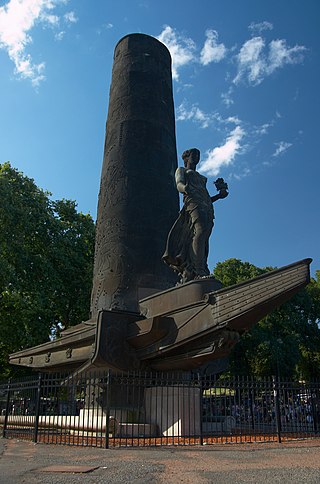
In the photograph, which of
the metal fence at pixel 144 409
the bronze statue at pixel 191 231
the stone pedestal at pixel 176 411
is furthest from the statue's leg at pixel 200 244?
the stone pedestal at pixel 176 411

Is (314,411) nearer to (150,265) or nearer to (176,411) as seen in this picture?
(176,411)

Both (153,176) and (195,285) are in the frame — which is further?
(153,176)

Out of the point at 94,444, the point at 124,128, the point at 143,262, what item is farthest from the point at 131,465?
the point at 124,128

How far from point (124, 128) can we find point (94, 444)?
33.7ft

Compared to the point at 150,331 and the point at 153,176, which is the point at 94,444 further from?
the point at 153,176

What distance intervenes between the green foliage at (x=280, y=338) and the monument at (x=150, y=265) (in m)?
17.5

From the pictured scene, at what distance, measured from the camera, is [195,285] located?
10570 mm

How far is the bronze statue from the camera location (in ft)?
37.1

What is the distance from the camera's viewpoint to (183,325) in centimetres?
1022

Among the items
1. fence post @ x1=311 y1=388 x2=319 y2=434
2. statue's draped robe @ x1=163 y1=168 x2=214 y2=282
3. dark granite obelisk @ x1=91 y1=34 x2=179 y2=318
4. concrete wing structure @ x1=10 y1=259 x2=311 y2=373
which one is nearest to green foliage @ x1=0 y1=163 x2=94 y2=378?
dark granite obelisk @ x1=91 y1=34 x2=179 y2=318

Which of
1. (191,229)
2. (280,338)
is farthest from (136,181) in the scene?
(280,338)

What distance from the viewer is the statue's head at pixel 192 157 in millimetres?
12328

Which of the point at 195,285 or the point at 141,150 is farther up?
the point at 141,150

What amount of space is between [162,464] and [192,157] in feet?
26.8
